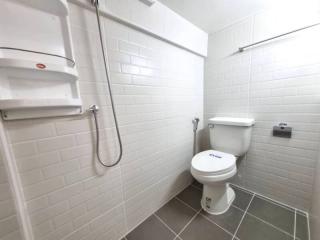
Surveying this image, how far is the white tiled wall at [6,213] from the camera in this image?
1.88 ft

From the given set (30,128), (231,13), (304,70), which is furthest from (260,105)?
(30,128)

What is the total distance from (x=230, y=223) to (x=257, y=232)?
198 millimetres

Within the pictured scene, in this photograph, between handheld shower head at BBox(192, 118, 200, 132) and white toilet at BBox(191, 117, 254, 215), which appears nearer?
white toilet at BBox(191, 117, 254, 215)

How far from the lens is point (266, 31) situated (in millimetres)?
1297

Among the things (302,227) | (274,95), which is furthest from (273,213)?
(274,95)

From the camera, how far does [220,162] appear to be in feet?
4.06

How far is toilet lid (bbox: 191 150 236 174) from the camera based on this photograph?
3.73ft

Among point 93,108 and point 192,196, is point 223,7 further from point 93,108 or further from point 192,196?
point 192,196

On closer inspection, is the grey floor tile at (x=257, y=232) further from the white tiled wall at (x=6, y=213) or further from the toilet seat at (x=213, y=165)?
the white tiled wall at (x=6, y=213)

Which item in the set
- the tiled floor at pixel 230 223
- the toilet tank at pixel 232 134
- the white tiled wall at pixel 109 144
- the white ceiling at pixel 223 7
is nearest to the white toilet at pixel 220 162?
the toilet tank at pixel 232 134

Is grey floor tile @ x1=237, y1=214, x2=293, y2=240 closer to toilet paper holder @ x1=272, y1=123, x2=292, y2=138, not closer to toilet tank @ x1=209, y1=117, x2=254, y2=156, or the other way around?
toilet tank @ x1=209, y1=117, x2=254, y2=156

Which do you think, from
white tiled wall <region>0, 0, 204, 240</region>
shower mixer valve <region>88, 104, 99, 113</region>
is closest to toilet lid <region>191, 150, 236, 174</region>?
white tiled wall <region>0, 0, 204, 240</region>

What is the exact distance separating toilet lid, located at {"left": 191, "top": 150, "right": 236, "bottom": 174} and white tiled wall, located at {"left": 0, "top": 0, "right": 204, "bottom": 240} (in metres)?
0.32

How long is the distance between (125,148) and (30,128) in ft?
1.92
